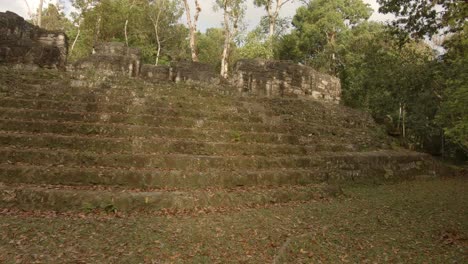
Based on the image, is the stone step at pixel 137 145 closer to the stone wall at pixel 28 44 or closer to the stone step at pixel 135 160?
the stone step at pixel 135 160

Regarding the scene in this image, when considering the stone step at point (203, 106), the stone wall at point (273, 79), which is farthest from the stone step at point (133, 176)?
the stone wall at point (273, 79)

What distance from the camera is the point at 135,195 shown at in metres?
5.64

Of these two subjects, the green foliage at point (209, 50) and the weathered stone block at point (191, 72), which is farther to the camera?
the green foliage at point (209, 50)

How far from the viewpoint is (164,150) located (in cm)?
766

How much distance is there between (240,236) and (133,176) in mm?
2624

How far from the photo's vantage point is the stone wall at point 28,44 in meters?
11.2

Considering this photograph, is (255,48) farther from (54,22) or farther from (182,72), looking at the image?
(54,22)

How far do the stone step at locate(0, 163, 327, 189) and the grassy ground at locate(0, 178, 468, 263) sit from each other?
927 millimetres

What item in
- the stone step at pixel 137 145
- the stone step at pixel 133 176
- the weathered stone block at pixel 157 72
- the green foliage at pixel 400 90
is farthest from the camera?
the green foliage at pixel 400 90

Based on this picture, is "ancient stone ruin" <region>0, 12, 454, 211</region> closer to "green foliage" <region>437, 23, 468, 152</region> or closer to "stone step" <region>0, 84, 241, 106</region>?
"stone step" <region>0, 84, 241, 106</region>

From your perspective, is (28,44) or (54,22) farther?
(54,22)

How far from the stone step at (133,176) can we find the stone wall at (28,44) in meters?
7.08

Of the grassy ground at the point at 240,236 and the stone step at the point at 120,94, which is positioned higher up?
the stone step at the point at 120,94

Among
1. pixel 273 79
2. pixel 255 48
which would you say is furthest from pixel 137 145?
pixel 255 48
